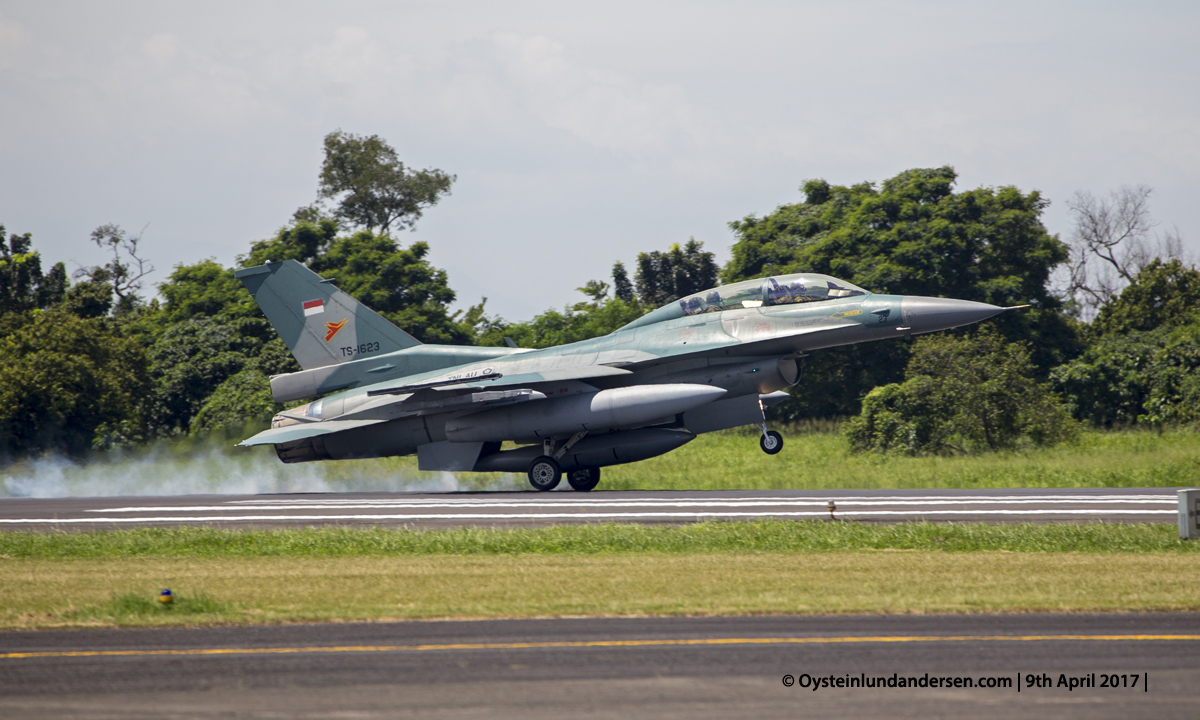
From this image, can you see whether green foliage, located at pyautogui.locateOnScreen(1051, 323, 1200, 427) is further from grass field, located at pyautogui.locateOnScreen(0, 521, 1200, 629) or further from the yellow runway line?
the yellow runway line

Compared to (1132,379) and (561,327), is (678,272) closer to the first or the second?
(561,327)

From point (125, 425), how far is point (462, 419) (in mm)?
17154

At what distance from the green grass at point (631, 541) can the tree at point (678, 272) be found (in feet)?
134

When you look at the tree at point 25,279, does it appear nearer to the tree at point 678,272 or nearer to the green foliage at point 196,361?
the green foliage at point 196,361

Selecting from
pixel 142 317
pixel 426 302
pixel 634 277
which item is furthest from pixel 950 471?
pixel 142 317

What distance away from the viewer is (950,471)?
1011 inches

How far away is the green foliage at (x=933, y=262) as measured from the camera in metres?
42.8

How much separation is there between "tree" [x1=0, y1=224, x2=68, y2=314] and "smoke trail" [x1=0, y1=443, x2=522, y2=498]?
22.3 metres

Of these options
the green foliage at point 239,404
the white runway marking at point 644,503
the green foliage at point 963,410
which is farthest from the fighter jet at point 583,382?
the green foliage at point 239,404

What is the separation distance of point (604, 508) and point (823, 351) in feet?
88.3

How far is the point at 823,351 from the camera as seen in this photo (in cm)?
4472

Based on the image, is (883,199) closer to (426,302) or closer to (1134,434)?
(1134,434)

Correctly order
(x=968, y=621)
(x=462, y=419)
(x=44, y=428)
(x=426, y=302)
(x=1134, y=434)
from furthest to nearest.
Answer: (x=426, y=302) → (x=44, y=428) → (x=1134, y=434) → (x=462, y=419) → (x=968, y=621)

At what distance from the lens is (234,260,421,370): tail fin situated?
2606 centimetres
